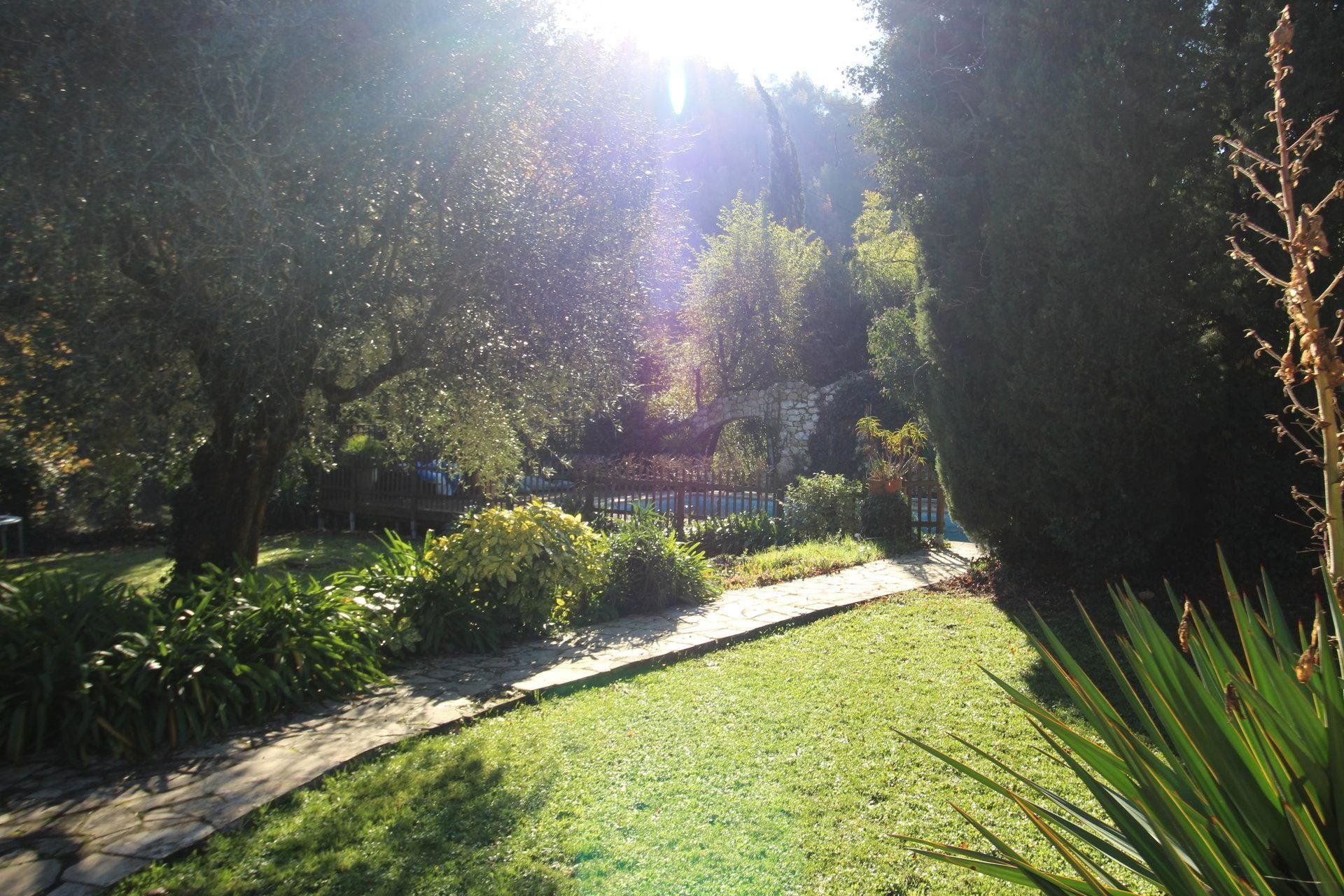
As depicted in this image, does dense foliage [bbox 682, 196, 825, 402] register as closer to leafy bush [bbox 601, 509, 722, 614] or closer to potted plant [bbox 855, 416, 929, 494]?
potted plant [bbox 855, 416, 929, 494]

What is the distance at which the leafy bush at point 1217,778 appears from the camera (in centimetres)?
154

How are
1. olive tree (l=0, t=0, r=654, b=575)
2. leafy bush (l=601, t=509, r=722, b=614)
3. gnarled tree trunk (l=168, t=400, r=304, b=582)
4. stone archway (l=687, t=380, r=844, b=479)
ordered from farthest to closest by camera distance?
stone archway (l=687, t=380, r=844, b=479), leafy bush (l=601, t=509, r=722, b=614), gnarled tree trunk (l=168, t=400, r=304, b=582), olive tree (l=0, t=0, r=654, b=575)

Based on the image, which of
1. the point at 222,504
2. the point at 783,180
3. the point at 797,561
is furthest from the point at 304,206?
the point at 783,180

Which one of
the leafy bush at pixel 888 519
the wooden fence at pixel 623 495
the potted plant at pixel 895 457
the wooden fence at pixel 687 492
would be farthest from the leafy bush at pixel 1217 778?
the wooden fence at pixel 687 492

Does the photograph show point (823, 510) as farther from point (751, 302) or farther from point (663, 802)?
point (751, 302)

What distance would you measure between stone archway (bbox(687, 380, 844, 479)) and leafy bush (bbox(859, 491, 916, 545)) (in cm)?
1037

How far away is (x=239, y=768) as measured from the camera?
400 centimetres

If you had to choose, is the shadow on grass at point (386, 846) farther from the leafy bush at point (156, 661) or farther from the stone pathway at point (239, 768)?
the leafy bush at point (156, 661)

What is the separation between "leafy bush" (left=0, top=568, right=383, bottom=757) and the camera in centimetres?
417

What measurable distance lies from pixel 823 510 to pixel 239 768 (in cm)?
947

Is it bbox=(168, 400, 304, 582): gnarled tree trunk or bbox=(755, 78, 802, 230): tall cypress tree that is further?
bbox=(755, 78, 802, 230): tall cypress tree

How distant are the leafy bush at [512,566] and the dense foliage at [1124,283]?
157 inches

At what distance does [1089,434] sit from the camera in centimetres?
697

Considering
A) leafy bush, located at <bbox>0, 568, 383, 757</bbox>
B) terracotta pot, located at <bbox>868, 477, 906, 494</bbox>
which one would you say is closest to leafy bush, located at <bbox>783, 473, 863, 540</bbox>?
terracotta pot, located at <bbox>868, 477, 906, 494</bbox>
